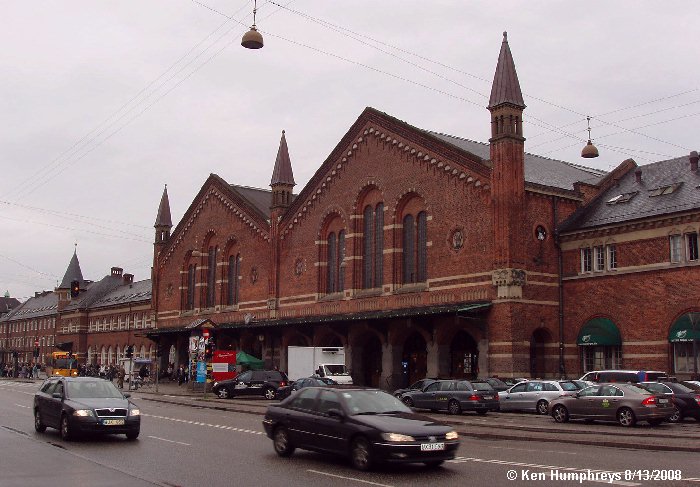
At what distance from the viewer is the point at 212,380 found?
4894cm

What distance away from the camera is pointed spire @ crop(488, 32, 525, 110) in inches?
1486

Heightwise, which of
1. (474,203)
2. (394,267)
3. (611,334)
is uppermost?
(474,203)

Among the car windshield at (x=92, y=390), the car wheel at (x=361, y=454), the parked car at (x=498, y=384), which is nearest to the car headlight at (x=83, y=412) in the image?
the car windshield at (x=92, y=390)

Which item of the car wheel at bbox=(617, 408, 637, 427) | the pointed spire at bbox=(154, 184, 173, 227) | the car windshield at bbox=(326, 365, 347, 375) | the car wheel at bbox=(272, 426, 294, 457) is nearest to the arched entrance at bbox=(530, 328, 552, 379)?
the car windshield at bbox=(326, 365, 347, 375)

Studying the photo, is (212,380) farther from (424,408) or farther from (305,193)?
(424,408)

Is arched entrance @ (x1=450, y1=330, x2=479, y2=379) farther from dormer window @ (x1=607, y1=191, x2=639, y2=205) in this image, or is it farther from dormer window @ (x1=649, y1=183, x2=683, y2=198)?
dormer window @ (x1=649, y1=183, x2=683, y2=198)

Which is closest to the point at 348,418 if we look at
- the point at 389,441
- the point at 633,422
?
the point at 389,441

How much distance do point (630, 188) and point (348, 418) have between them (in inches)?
1220

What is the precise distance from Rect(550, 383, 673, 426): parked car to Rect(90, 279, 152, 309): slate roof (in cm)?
→ 5745

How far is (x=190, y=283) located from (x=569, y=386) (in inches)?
1694

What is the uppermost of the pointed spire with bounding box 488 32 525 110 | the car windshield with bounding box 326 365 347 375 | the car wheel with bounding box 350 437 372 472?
the pointed spire with bounding box 488 32 525 110

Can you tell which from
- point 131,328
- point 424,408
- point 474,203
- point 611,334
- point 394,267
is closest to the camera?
point 424,408

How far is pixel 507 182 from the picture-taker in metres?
36.8

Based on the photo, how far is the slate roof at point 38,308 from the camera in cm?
10288
